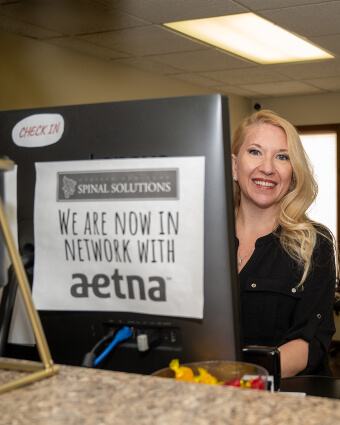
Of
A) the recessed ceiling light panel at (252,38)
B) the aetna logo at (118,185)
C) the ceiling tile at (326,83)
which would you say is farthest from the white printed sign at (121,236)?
the ceiling tile at (326,83)

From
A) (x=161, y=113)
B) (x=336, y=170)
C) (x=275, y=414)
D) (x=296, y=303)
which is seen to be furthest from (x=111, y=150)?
Result: (x=336, y=170)

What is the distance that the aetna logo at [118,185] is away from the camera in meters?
0.98

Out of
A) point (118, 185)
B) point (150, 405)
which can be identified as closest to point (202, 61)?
point (118, 185)

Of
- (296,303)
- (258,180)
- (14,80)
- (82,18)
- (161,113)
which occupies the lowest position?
(296,303)

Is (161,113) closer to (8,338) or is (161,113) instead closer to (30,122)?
(30,122)

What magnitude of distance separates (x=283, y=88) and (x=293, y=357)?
569 cm

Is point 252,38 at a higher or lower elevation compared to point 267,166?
higher

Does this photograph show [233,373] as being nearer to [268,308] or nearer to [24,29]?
[268,308]

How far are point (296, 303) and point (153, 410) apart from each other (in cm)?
105

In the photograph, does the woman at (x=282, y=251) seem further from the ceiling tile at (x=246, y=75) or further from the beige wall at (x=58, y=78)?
the ceiling tile at (x=246, y=75)

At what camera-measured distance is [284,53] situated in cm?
525

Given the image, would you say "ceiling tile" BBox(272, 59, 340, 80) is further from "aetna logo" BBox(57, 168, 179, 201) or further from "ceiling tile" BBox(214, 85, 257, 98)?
"aetna logo" BBox(57, 168, 179, 201)

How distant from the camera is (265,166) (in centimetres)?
187

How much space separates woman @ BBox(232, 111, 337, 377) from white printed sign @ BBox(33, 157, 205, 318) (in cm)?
65
